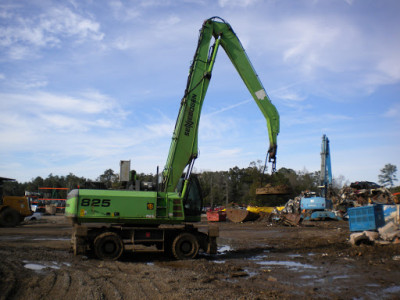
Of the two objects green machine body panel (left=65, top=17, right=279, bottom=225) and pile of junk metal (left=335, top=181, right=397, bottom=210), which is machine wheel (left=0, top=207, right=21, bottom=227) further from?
pile of junk metal (left=335, top=181, right=397, bottom=210)

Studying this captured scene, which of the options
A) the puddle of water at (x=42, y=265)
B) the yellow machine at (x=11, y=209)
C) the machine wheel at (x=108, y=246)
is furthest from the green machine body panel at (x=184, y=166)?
the yellow machine at (x=11, y=209)

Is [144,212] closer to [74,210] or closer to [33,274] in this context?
[74,210]

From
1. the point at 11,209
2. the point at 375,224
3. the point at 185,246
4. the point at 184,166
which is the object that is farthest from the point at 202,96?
the point at 11,209

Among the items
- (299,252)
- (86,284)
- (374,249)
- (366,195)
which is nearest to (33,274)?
(86,284)

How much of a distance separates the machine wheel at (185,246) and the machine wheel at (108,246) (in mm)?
1672

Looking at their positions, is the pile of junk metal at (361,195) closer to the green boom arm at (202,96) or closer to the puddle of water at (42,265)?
the green boom arm at (202,96)

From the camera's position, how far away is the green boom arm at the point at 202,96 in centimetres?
1163

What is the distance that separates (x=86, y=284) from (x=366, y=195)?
3021 cm

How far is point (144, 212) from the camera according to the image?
35.2 ft

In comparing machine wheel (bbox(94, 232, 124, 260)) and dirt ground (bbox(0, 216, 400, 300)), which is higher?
machine wheel (bbox(94, 232, 124, 260))

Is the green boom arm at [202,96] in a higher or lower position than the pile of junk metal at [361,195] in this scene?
higher

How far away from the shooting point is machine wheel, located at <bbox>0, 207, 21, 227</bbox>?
23.5 metres

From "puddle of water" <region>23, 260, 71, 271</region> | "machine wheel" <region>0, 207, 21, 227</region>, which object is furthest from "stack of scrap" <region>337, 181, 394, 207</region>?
"puddle of water" <region>23, 260, 71, 271</region>

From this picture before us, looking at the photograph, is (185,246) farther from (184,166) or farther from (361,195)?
(361,195)
